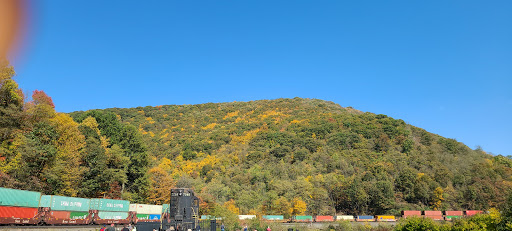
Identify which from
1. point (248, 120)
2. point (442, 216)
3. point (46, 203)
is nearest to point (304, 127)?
point (248, 120)

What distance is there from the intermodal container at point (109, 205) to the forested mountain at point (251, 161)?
28.2 feet

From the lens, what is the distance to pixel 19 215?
24688mm

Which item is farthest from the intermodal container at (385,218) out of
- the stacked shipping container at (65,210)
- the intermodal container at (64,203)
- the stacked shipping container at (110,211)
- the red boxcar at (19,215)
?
the red boxcar at (19,215)

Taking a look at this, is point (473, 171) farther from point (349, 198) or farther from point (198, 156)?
point (198, 156)

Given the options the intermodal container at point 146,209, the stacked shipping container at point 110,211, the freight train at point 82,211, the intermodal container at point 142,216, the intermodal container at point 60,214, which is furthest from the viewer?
the intermodal container at point 146,209

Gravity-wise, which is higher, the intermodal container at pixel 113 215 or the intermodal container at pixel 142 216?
the intermodal container at pixel 113 215

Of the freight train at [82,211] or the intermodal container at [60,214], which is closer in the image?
the freight train at [82,211]

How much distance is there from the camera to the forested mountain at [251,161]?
39.0 meters

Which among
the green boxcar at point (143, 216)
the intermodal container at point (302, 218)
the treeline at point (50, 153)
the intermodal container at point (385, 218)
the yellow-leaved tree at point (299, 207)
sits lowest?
the intermodal container at point (385, 218)

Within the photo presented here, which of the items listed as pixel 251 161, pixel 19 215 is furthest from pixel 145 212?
pixel 251 161

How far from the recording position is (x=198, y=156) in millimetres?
104062

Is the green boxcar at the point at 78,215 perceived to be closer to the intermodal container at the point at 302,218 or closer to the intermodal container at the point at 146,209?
the intermodal container at the point at 146,209

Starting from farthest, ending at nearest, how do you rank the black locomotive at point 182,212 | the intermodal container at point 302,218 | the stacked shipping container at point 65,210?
the intermodal container at point 302,218, the stacked shipping container at point 65,210, the black locomotive at point 182,212

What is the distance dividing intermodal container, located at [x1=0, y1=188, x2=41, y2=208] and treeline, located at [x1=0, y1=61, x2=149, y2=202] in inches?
420
